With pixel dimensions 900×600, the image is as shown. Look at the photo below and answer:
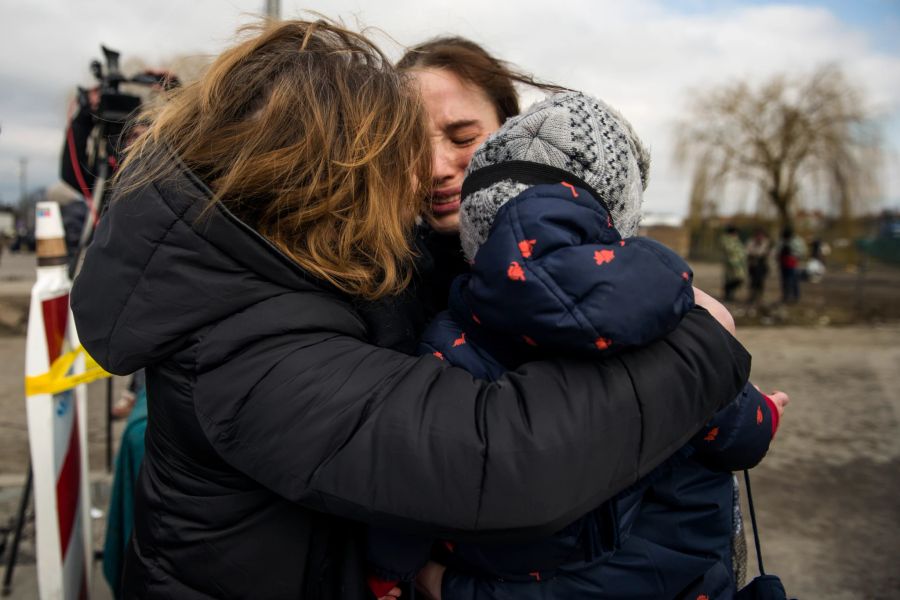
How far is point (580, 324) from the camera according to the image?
85 centimetres

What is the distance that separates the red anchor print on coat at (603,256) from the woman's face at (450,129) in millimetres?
880

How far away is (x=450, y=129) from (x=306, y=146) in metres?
0.88

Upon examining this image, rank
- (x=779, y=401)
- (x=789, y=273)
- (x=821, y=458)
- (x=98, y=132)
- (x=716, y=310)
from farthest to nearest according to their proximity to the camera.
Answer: (x=789, y=273) < (x=821, y=458) < (x=98, y=132) < (x=779, y=401) < (x=716, y=310)

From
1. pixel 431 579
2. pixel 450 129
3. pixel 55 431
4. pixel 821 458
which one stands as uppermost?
pixel 450 129

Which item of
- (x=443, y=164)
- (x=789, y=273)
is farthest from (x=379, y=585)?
(x=789, y=273)

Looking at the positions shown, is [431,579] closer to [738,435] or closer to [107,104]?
[738,435]

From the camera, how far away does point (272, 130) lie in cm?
97

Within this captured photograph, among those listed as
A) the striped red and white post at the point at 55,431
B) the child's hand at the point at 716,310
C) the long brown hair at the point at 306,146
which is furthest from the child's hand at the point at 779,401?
the striped red and white post at the point at 55,431

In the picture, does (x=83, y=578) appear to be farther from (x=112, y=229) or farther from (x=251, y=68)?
(x=251, y=68)

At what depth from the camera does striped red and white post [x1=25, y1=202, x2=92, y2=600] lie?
1.75m

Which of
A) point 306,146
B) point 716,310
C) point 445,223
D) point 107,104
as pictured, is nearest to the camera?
point 306,146

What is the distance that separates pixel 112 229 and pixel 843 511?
12.1 ft

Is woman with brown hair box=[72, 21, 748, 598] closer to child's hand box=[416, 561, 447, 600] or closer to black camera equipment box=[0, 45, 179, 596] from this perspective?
child's hand box=[416, 561, 447, 600]

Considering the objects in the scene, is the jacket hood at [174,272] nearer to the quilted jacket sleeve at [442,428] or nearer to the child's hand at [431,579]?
the quilted jacket sleeve at [442,428]
